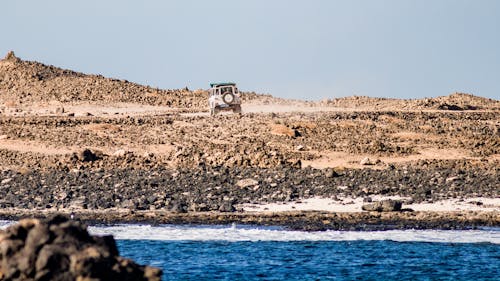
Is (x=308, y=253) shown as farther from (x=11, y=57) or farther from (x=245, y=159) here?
(x=11, y=57)

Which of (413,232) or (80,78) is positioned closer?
(413,232)

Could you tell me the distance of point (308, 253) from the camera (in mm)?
33281

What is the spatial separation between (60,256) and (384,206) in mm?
23029

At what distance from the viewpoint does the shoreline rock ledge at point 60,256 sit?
56.6ft

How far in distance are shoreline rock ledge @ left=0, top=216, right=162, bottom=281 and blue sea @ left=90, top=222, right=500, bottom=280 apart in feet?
35.5

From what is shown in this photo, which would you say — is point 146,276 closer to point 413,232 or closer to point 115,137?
point 413,232

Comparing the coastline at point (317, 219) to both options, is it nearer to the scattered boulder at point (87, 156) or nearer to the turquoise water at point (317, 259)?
the turquoise water at point (317, 259)

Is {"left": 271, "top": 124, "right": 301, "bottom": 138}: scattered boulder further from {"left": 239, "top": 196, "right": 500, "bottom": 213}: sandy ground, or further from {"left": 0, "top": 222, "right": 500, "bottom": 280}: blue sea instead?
{"left": 0, "top": 222, "right": 500, "bottom": 280}: blue sea

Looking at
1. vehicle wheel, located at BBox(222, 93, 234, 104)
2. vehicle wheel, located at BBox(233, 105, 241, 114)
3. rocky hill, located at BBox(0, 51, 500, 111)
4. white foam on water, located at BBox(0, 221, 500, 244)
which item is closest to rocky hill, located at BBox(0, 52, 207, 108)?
rocky hill, located at BBox(0, 51, 500, 111)

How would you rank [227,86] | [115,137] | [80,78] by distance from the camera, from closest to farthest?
[115,137] → [227,86] → [80,78]

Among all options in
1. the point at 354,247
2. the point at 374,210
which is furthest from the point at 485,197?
the point at 354,247

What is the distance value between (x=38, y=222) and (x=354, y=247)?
682 inches

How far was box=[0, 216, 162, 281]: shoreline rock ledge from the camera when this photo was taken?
679 inches

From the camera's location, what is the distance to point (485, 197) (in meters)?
42.0
